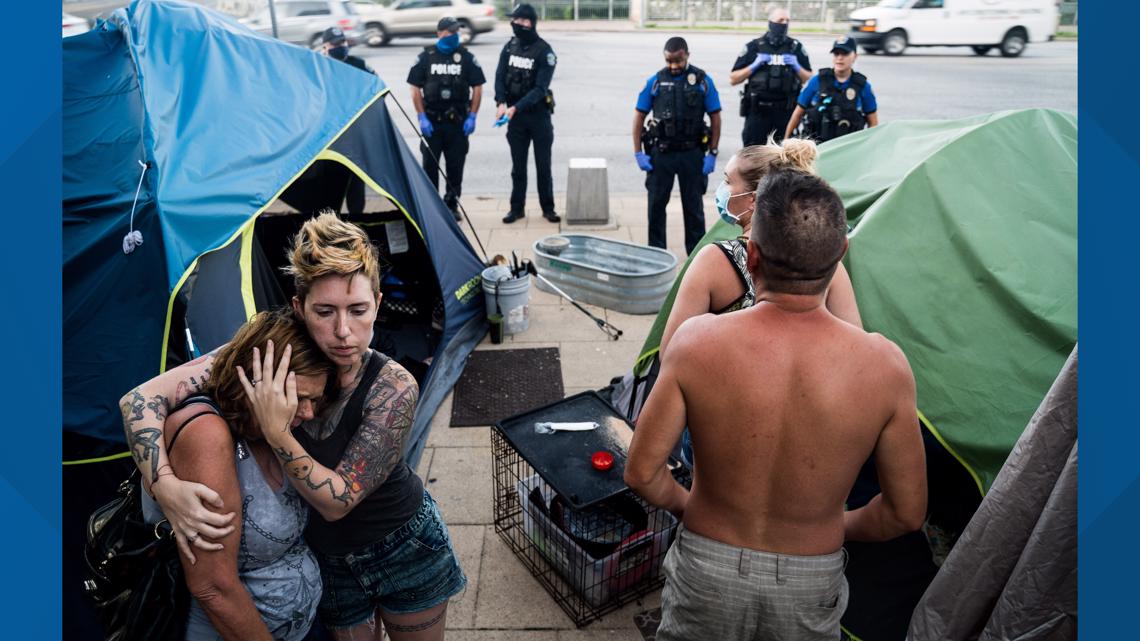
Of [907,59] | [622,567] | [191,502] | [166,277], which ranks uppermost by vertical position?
[907,59]

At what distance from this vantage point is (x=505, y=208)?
946 cm

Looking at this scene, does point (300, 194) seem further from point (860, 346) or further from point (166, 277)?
point (860, 346)

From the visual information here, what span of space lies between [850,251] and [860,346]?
1617 mm

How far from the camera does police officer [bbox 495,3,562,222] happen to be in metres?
8.39

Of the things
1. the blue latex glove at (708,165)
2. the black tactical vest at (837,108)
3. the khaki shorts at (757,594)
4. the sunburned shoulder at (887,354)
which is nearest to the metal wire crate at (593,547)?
the khaki shorts at (757,594)

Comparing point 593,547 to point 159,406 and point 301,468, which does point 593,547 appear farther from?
point 159,406

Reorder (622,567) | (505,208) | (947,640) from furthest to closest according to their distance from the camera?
(505,208)
(622,567)
(947,640)

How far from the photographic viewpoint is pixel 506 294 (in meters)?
6.16

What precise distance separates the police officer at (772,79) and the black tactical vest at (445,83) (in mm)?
3002

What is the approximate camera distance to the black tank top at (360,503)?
8.03 ft

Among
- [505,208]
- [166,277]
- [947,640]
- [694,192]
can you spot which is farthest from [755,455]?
[505,208]

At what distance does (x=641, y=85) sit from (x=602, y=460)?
1544cm

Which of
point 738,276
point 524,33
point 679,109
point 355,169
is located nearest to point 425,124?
point 524,33

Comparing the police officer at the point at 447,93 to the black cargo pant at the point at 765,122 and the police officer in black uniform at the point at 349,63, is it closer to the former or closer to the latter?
the police officer in black uniform at the point at 349,63
